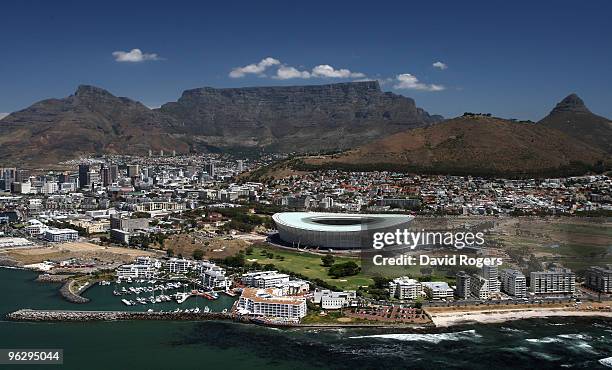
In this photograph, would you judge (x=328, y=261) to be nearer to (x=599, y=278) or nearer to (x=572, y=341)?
(x=599, y=278)

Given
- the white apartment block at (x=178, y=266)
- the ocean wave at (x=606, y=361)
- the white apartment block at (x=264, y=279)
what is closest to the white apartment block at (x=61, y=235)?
the white apartment block at (x=178, y=266)

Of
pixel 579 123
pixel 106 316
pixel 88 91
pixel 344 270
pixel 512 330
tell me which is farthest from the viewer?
pixel 88 91

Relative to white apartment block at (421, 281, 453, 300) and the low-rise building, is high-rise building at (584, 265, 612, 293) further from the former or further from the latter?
the low-rise building

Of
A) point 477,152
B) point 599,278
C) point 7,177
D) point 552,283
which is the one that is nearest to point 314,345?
point 552,283

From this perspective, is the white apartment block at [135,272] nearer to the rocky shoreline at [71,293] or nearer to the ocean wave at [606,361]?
the rocky shoreline at [71,293]

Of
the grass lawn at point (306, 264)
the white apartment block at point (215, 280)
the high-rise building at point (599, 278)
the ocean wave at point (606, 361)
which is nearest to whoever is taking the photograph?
the ocean wave at point (606, 361)

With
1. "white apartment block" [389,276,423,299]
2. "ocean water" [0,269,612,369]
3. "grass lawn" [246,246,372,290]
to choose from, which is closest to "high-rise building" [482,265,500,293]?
"white apartment block" [389,276,423,299]
